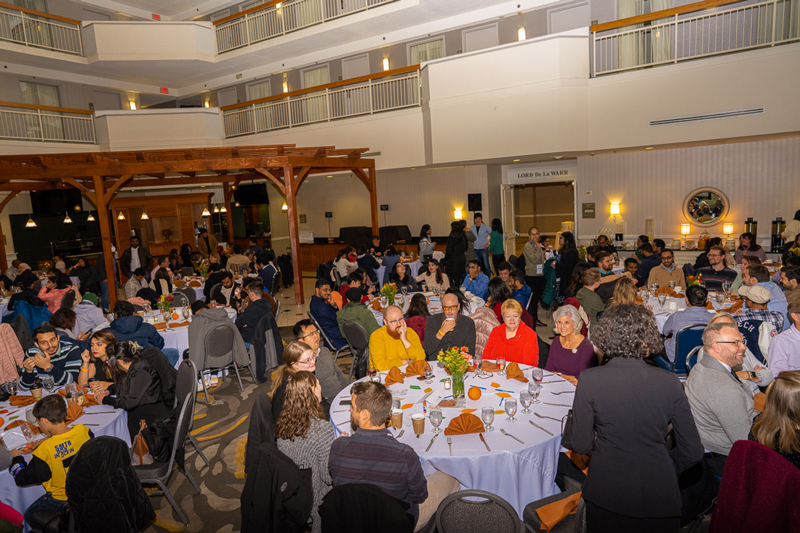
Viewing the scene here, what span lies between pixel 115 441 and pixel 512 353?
3.35 metres

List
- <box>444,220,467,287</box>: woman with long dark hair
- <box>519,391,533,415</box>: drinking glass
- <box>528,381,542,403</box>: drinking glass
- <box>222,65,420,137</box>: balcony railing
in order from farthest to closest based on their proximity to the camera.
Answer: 1. <box>222,65,420,137</box>: balcony railing
2. <box>444,220,467,287</box>: woman with long dark hair
3. <box>528,381,542,403</box>: drinking glass
4. <box>519,391,533,415</box>: drinking glass

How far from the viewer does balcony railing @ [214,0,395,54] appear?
15.5 meters

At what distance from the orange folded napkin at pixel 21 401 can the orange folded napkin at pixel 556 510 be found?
4369 mm

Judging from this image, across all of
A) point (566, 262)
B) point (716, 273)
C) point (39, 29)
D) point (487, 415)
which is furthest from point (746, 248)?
point (39, 29)

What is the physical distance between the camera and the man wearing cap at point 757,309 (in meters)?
4.86

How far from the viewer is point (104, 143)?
639 inches

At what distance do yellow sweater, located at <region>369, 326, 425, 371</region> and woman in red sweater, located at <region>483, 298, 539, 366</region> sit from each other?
2.54 feet

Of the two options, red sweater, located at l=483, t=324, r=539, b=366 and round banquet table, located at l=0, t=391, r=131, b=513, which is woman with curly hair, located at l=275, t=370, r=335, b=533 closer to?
round banquet table, located at l=0, t=391, r=131, b=513

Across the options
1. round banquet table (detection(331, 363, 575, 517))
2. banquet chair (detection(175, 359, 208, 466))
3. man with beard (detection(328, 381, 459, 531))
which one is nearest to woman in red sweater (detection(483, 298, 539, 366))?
round banquet table (detection(331, 363, 575, 517))

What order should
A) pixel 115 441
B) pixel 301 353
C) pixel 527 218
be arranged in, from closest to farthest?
pixel 115 441
pixel 301 353
pixel 527 218

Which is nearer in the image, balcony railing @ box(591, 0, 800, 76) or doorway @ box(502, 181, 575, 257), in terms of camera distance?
balcony railing @ box(591, 0, 800, 76)

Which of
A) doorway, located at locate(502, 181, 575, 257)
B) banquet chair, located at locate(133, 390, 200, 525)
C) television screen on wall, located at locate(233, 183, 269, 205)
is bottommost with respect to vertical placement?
banquet chair, located at locate(133, 390, 200, 525)

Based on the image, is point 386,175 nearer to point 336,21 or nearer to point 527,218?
point 336,21

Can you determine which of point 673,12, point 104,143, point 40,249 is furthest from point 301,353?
point 40,249
